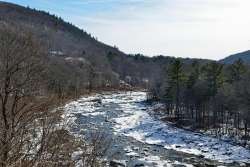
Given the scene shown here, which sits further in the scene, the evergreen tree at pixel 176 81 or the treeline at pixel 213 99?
the evergreen tree at pixel 176 81

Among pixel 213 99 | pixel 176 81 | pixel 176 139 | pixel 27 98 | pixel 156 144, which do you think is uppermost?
pixel 176 81

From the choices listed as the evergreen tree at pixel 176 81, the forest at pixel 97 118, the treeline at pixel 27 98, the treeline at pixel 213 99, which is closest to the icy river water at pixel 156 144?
the forest at pixel 97 118

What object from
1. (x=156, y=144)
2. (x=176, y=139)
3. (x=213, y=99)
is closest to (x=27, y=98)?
(x=156, y=144)

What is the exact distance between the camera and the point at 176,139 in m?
64.6

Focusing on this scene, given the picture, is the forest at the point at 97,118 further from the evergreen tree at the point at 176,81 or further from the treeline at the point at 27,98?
the evergreen tree at the point at 176,81

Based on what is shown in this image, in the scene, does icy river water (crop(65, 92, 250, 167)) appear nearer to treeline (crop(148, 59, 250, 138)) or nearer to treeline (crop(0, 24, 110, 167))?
treeline (crop(148, 59, 250, 138))

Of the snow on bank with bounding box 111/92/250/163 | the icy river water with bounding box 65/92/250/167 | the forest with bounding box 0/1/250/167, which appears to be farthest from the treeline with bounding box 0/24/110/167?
the snow on bank with bounding box 111/92/250/163

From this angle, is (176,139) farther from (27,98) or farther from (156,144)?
(27,98)

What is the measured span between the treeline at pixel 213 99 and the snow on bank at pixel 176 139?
5360 millimetres

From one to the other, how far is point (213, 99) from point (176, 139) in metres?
20.9

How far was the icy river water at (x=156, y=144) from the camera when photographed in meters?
46.8

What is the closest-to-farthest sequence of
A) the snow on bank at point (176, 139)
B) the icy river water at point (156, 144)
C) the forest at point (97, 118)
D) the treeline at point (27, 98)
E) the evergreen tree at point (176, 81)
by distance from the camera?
1. the forest at point (97, 118)
2. the treeline at point (27, 98)
3. the icy river water at point (156, 144)
4. the snow on bank at point (176, 139)
5. the evergreen tree at point (176, 81)

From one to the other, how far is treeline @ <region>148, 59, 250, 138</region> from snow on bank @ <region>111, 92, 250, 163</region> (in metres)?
5.36

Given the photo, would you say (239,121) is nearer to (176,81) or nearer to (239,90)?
(239,90)
